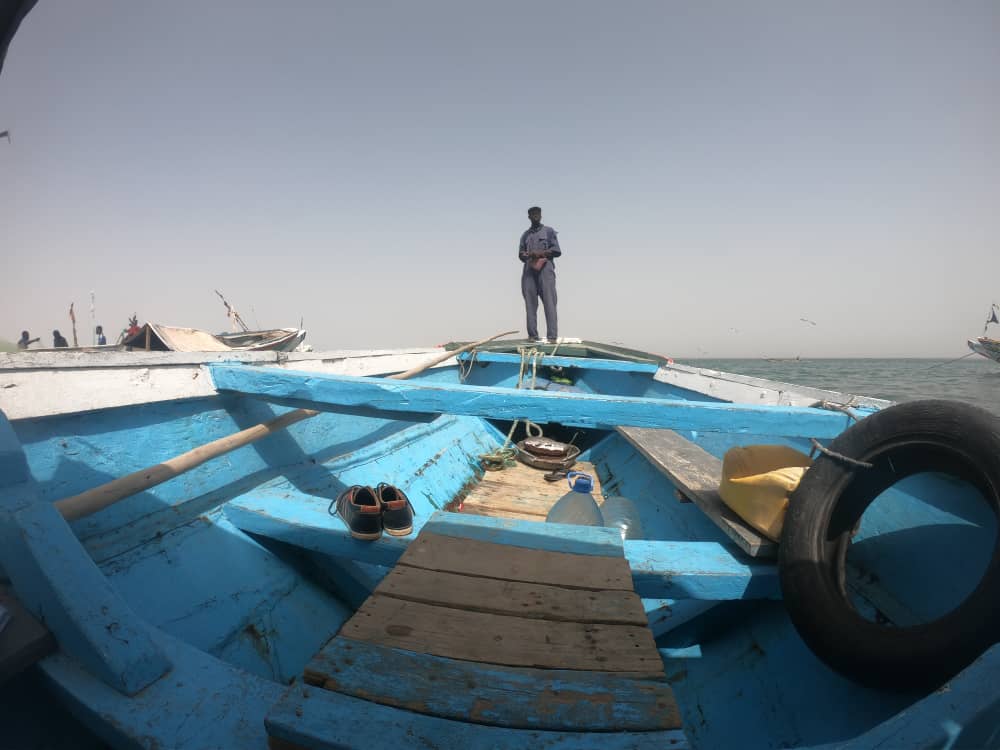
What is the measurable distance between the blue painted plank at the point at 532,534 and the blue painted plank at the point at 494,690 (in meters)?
0.59

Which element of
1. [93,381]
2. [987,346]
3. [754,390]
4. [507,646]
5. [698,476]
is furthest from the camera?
[987,346]

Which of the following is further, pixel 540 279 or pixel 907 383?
pixel 907 383

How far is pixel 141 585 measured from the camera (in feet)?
4.63

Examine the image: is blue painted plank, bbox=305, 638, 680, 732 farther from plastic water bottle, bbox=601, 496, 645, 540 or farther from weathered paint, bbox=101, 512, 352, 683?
plastic water bottle, bbox=601, 496, 645, 540

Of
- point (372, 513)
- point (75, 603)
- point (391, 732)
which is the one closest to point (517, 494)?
point (372, 513)

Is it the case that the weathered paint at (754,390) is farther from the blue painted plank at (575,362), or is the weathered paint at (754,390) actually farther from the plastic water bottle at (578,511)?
A: the plastic water bottle at (578,511)

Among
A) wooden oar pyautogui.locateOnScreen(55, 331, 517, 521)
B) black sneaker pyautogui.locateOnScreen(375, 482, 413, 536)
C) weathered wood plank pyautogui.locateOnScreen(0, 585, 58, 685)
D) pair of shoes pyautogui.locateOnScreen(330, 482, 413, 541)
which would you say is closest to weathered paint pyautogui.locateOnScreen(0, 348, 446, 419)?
wooden oar pyautogui.locateOnScreen(55, 331, 517, 521)

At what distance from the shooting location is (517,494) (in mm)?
3490

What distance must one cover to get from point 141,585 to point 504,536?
1322 mm

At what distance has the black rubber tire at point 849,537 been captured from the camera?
0.98m

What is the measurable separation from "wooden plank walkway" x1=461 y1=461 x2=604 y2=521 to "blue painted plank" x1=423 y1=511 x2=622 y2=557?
125 centimetres

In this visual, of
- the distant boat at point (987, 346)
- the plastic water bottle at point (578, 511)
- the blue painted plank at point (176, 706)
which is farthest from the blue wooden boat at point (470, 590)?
the distant boat at point (987, 346)

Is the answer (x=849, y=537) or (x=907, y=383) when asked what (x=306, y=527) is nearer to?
(x=849, y=537)

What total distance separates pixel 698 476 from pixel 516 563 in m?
1.34
